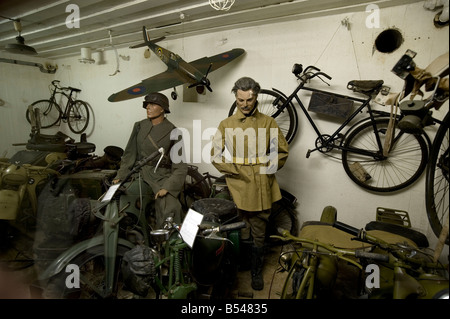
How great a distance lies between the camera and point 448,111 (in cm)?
109

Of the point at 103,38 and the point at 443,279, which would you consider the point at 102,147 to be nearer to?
the point at 103,38

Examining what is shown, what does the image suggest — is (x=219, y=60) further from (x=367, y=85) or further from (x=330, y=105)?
(x=367, y=85)

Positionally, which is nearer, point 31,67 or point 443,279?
point 443,279

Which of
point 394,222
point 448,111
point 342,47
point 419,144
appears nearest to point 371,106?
point 419,144

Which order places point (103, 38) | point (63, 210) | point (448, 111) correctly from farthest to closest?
point (103, 38)
point (63, 210)
point (448, 111)

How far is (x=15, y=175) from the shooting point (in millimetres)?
2246

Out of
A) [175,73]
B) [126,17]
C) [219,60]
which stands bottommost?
[175,73]

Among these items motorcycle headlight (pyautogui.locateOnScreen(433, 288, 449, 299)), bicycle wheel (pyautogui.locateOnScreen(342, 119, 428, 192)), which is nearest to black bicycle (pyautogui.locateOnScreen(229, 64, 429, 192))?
bicycle wheel (pyautogui.locateOnScreen(342, 119, 428, 192))

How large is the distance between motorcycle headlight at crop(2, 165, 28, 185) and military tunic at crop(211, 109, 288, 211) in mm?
2188

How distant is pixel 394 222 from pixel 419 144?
0.98 meters

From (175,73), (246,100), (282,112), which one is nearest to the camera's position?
(246,100)

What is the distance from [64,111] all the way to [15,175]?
3.20 ft

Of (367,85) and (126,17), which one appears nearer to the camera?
(367,85)

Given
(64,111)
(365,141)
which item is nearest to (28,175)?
(64,111)
